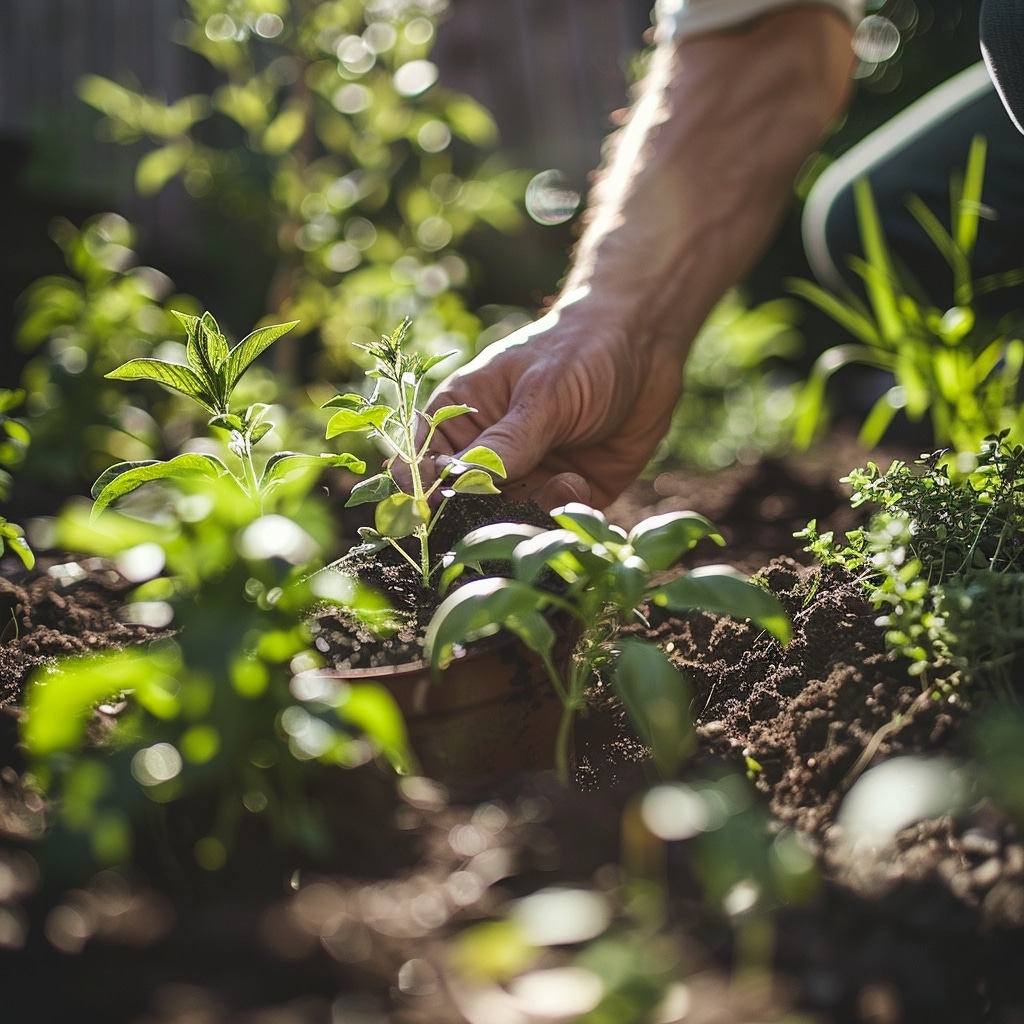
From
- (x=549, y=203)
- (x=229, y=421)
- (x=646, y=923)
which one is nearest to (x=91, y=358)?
(x=229, y=421)

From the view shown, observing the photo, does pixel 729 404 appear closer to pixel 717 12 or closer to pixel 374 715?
pixel 717 12

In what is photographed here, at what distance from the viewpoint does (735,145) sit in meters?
2.02

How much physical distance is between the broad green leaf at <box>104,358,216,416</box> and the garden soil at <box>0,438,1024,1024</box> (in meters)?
0.40

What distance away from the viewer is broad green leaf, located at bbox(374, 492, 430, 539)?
104 centimetres

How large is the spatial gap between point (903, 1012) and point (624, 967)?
0.75 ft

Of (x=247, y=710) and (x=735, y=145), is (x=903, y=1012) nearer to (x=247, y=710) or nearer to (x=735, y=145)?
(x=247, y=710)

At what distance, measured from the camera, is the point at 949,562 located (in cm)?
113

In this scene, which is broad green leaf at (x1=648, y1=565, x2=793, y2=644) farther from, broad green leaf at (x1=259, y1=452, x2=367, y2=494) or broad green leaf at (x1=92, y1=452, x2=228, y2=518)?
broad green leaf at (x1=92, y1=452, x2=228, y2=518)

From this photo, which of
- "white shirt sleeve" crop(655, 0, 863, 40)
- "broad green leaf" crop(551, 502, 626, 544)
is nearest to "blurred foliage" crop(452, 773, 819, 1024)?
"broad green leaf" crop(551, 502, 626, 544)

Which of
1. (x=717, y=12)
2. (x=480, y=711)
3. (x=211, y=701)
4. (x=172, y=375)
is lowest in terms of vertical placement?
(x=480, y=711)

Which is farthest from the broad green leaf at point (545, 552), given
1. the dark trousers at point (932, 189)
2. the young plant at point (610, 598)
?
the dark trousers at point (932, 189)

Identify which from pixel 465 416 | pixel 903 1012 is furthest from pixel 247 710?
pixel 465 416

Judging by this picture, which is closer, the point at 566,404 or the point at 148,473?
the point at 148,473

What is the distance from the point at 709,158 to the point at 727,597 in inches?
57.4
